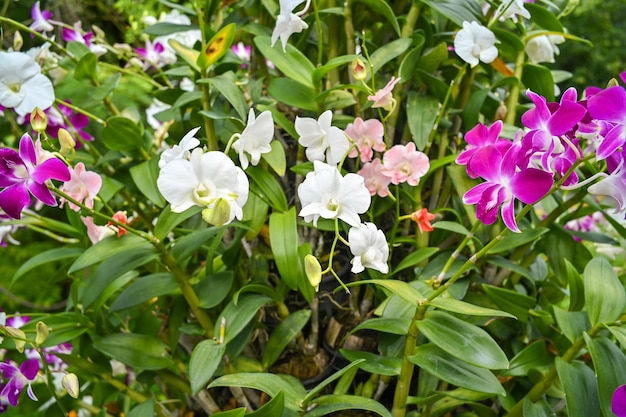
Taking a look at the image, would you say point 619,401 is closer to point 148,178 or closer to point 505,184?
point 505,184

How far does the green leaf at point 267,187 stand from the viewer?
0.58 meters

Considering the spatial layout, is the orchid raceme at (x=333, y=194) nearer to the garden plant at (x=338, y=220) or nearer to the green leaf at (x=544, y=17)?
the garden plant at (x=338, y=220)

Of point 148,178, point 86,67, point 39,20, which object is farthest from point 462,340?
point 39,20

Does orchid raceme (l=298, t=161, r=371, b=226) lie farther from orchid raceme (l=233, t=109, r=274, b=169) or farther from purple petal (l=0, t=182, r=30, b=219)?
purple petal (l=0, t=182, r=30, b=219)

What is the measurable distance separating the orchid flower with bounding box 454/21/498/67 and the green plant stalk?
0.81 ft

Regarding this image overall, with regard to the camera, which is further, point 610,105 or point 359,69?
point 359,69

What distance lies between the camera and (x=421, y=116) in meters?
0.62

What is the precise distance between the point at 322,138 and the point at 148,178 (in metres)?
0.24

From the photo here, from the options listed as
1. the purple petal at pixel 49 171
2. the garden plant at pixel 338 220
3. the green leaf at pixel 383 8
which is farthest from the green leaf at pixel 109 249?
the green leaf at pixel 383 8

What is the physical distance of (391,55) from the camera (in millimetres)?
596

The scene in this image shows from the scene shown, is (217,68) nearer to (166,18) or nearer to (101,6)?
(166,18)

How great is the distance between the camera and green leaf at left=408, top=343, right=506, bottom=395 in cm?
49

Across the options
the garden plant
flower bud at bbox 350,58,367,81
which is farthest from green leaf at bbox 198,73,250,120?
flower bud at bbox 350,58,367,81

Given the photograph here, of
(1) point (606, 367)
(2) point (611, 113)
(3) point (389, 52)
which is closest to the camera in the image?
(2) point (611, 113)
